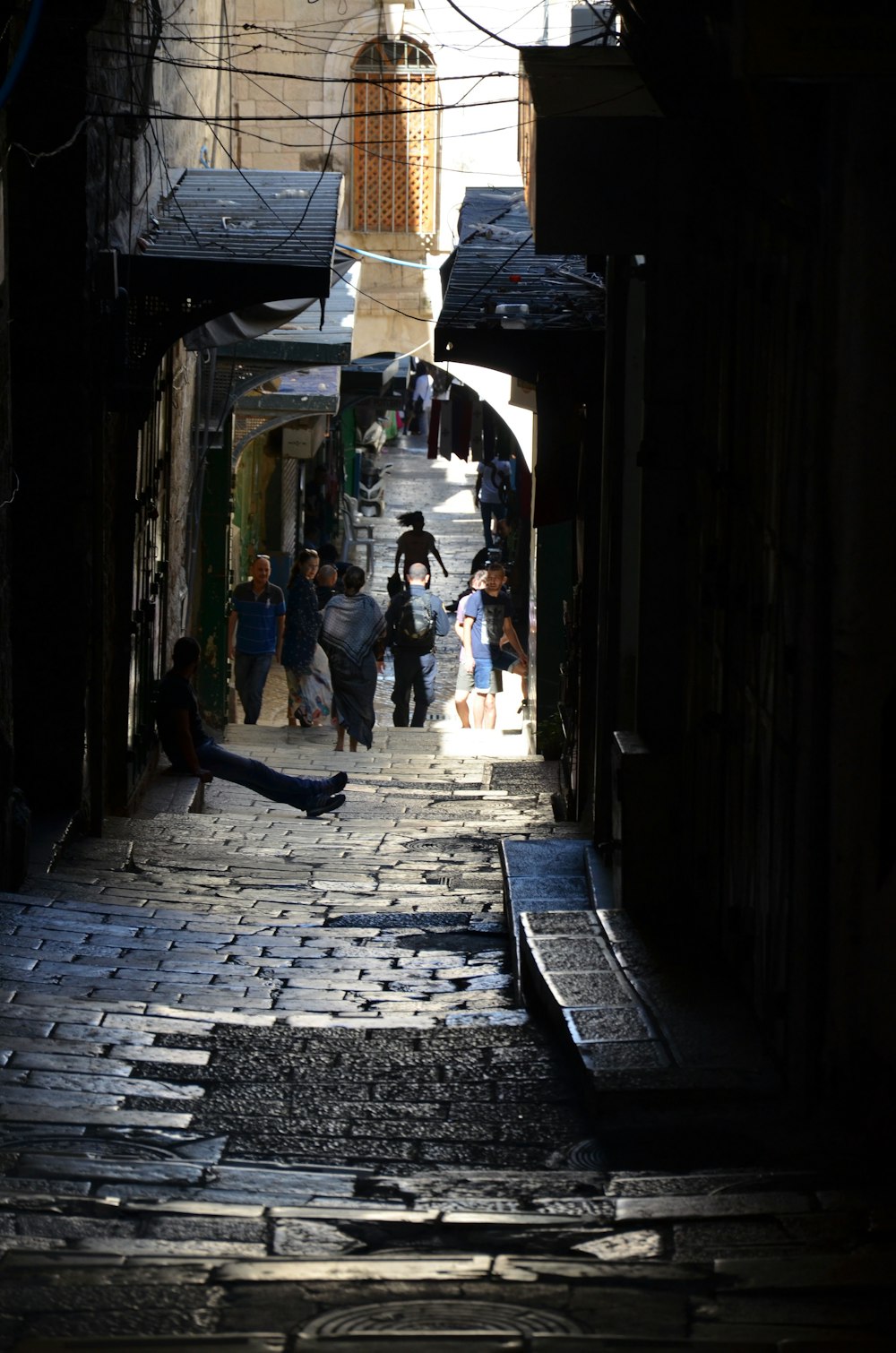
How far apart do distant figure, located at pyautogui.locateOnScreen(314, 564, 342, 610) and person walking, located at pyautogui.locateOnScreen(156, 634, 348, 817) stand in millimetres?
7119

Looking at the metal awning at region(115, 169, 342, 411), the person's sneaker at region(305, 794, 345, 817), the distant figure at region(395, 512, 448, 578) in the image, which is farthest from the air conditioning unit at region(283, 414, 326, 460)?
the person's sneaker at region(305, 794, 345, 817)

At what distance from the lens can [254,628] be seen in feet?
54.1

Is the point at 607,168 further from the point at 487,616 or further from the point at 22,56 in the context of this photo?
the point at 487,616

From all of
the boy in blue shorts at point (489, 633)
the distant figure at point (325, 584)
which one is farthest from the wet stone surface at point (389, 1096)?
the distant figure at point (325, 584)

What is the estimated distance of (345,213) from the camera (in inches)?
874

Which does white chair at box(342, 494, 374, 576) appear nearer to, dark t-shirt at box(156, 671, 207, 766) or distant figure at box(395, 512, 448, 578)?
distant figure at box(395, 512, 448, 578)

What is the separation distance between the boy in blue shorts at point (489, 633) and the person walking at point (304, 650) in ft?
4.79

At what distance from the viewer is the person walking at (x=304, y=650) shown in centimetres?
1723

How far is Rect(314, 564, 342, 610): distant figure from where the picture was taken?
62.1 feet

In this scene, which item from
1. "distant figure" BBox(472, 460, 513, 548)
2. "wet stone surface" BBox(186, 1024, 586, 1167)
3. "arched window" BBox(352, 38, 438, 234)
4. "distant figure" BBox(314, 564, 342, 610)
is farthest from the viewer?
"distant figure" BBox(472, 460, 513, 548)

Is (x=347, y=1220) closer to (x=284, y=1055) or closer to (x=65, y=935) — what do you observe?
(x=284, y=1055)

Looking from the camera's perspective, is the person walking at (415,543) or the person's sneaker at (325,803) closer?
the person's sneaker at (325,803)

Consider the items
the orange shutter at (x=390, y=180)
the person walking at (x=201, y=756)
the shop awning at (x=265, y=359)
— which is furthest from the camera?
the orange shutter at (x=390, y=180)

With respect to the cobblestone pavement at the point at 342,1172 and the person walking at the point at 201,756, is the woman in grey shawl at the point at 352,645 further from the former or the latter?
the cobblestone pavement at the point at 342,1172
